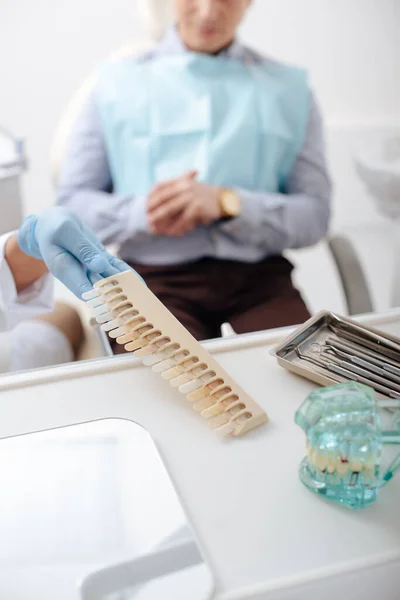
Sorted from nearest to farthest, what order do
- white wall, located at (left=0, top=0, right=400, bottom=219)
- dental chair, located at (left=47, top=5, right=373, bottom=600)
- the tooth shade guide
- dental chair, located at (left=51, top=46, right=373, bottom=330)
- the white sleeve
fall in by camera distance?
dental chair, located at (left=47, top=5, right=373, bottom=600) < the tooth shade guide < the white sleeve < dental chair, located at (left=51, top=46, right=373, bottom=330) < white wall, located at (left=0, top=0, right=400, bottom=219)

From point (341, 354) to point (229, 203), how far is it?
0.53 meters

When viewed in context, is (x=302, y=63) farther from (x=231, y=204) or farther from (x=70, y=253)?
(x=70, y=253)

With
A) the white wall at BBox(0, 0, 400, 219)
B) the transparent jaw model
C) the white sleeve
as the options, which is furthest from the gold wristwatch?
the white wall at BBox(0, 0, 400, 219)

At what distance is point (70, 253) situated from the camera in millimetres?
634

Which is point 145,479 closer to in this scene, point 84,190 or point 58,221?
point 58,221

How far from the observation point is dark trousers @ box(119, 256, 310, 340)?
105 centimetres

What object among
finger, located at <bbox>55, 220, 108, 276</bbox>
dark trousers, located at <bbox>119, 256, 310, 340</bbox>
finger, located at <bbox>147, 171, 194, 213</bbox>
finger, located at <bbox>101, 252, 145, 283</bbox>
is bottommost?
dark trousers, located at <bbox>119, 256, 310, 340</bbox>

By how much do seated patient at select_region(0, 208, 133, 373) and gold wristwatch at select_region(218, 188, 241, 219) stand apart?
0.33 meters

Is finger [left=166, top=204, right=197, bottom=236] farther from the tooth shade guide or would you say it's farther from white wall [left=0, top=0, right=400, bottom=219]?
white wall [left=0, top=0, right=400, bottom=219]

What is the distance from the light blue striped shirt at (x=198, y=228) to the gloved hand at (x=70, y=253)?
0.44 meters

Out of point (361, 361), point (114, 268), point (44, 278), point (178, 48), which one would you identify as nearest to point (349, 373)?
point (361, 361)

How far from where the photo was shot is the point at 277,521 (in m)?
0.45

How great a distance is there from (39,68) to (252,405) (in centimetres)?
157

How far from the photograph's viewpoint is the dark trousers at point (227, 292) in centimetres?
105
